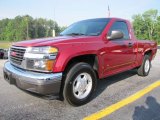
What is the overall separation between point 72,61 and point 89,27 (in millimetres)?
1420

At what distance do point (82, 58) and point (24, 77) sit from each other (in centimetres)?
119

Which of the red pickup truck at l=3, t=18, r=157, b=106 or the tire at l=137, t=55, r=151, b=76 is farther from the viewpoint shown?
the tire at l=137, t=55, r=151, b=76

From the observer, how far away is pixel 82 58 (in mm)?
4535

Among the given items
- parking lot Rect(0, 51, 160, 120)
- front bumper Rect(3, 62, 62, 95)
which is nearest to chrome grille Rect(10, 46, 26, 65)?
front bumper Rect(3, 62, 62, 95)

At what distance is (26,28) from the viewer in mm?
104812

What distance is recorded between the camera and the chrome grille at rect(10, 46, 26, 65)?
4.21 metres

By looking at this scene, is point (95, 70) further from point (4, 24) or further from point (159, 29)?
point (4, 24)

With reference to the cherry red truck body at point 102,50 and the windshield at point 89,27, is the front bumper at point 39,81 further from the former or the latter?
the windshield at point 89,27

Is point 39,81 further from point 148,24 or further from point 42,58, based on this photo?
point 148,24

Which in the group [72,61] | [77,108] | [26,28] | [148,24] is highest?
[148,24]

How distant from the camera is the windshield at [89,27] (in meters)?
5.15

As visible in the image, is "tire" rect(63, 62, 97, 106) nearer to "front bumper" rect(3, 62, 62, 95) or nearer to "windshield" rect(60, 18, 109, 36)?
"front bumper" rect(3, 62, 62, 95)

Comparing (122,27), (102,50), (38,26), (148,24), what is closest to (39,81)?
(102,50)

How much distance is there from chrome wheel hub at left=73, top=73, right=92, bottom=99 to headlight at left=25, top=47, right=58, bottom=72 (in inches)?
25.7
